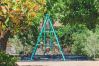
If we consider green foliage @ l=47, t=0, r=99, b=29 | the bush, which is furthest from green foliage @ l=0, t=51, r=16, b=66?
the bush

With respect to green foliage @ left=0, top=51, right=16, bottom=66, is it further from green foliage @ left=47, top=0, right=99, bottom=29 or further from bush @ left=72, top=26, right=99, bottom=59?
bush @ left=72, top=26, right=99, bottom=59

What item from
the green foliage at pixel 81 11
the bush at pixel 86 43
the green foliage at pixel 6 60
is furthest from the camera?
the bush at pixel 86 43

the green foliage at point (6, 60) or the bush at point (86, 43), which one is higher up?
the green foliage at point (6, 60)

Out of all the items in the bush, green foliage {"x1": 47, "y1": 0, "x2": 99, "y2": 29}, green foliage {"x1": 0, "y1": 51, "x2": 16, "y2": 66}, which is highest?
green foliage {"x1": 47, "y1": 0, "x2": 99, "y2": 29}

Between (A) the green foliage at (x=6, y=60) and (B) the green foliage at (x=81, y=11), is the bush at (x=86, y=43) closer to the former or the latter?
(B) the green foliage at (x=81, y=11)

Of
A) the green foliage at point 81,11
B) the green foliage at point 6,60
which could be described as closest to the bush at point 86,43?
the green foliage at point 81,11

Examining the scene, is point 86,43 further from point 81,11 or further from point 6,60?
point 6,60

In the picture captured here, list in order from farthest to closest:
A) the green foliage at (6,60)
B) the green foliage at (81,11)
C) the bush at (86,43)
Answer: the bush at (86,43), the green foliage at (81,11), the green foliage at (6,60)

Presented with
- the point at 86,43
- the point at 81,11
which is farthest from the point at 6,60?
the point at 86,43

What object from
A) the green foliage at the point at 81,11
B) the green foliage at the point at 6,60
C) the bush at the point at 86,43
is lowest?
the bush at the point at 86,43

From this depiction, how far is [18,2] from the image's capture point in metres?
7.30

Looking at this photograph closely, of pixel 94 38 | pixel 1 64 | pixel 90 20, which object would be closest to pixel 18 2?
pixel 1 64

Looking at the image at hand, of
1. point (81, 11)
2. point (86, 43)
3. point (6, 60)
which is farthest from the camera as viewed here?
point (86, 43)

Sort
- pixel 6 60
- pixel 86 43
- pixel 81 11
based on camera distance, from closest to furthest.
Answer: pixel 6 60 → pixel 81 11 → pixel 86 43
